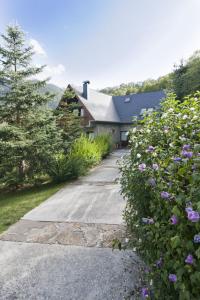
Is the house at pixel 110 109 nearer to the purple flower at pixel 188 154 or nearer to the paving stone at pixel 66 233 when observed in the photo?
the paving stone at pixel 66 233

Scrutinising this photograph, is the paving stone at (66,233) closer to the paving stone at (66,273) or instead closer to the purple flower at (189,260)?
the paving stone at (66,273)

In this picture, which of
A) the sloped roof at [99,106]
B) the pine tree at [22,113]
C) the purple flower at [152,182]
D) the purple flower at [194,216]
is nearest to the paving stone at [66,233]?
the purple flower at [152,182]

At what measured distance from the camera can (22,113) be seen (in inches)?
351

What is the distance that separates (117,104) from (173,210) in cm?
2353

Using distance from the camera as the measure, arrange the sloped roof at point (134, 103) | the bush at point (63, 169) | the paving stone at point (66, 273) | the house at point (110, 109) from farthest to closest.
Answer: the sloped roof at point (134, 103), the house at point (110, 109), the bush at point (63, 169), the paving stone at point (66, 273)

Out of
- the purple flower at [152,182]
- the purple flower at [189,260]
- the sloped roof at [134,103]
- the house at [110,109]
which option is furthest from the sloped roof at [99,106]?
the purple flower at [189,260]

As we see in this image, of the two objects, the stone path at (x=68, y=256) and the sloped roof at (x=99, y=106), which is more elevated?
the sloped roof at (x=99, y=106)

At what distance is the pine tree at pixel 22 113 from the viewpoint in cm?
794

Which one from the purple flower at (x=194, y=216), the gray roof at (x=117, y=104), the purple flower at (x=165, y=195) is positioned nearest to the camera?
the purple flower at (x=194, y=216)

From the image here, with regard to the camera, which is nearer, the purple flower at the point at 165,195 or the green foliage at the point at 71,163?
the purple flower at the point at 165,195

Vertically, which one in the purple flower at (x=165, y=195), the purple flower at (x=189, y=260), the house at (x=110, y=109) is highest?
the house at (x=110, y=109)

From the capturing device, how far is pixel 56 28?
10219 millimetres

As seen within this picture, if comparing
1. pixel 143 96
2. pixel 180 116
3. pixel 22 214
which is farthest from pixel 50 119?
pixel 143 96

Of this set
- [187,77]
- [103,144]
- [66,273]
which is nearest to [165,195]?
[66,273]
